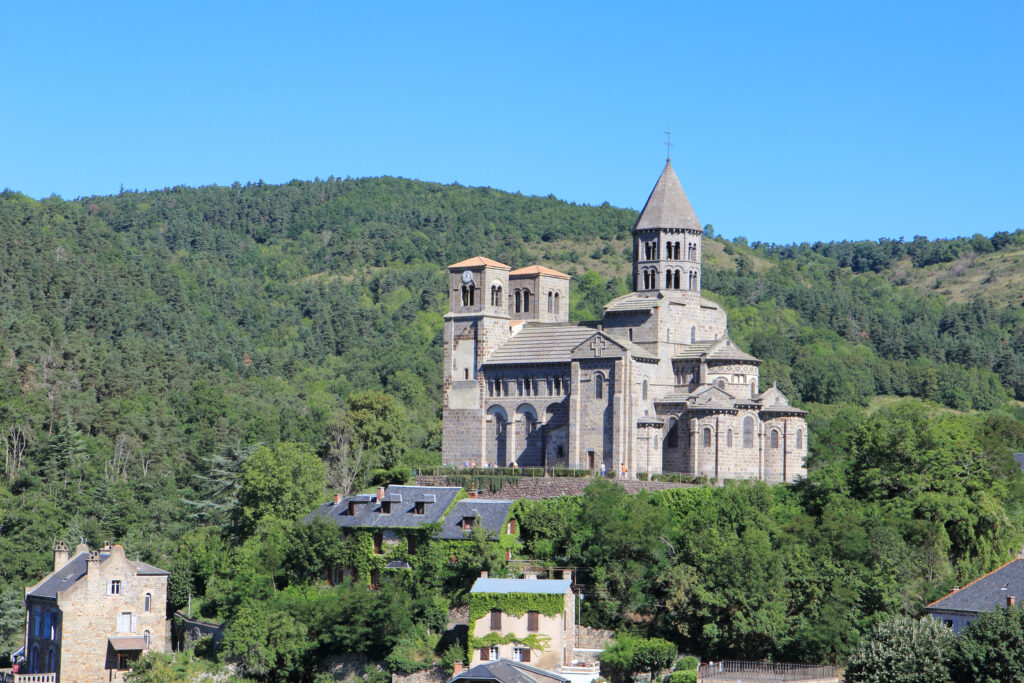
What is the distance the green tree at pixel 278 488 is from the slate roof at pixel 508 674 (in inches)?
824

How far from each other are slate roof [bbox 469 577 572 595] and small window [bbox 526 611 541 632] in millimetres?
847

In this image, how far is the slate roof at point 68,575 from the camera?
68375mm

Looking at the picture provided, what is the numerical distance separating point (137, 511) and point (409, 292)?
87.0 m

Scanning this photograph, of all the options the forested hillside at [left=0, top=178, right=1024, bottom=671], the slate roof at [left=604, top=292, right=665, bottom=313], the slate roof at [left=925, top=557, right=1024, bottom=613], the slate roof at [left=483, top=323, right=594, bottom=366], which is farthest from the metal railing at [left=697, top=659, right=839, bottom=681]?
the slate roof at [left=604, top=292, right=665, bottom=313]

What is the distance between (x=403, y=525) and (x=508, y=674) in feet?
34.9

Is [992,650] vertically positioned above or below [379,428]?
below

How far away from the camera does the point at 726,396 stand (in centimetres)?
7331

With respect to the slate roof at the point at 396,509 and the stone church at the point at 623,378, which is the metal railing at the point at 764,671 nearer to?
the slate roof at the point at 396,509

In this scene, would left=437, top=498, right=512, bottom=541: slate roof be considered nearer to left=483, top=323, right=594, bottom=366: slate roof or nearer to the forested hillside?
the forested hillside

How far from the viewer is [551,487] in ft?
231

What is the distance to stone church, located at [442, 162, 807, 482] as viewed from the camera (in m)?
73.1

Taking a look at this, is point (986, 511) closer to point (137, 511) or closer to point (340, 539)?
point (340, 539)

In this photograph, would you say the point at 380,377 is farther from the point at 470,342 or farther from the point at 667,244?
the point at 667,244

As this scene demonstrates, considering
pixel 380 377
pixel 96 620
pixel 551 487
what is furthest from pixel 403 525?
pixel 380 377
